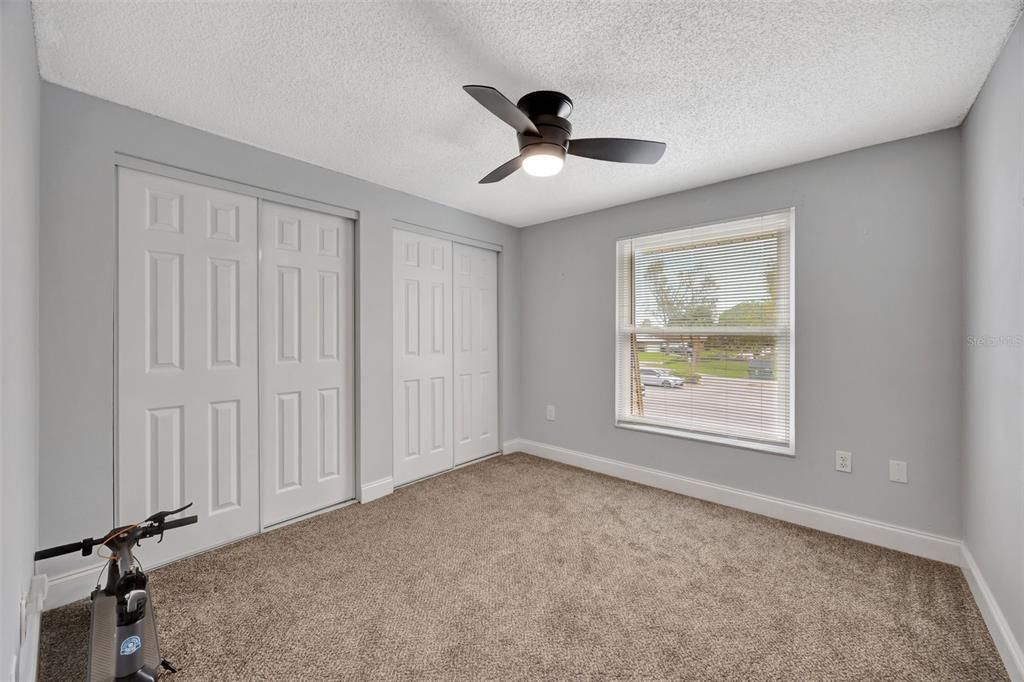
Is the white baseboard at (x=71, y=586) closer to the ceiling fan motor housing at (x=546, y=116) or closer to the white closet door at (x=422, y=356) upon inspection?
the white closet door at (x=422, y=356)

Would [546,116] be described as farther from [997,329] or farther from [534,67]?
[997,329]

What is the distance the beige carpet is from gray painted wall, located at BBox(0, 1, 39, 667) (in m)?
0.59

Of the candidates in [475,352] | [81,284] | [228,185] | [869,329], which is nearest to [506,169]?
[228,185]

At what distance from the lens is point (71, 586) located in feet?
6.50

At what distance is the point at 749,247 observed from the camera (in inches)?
122

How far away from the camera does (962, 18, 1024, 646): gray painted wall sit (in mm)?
1588

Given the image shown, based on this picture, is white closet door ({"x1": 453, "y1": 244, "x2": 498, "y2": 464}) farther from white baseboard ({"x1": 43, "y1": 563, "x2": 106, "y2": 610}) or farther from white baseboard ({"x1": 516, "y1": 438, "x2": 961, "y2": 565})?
white baseboard ({"x1": 43, "y1": 563, "x2": 106, "y2": 610})

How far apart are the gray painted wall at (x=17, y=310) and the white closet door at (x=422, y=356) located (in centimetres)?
199

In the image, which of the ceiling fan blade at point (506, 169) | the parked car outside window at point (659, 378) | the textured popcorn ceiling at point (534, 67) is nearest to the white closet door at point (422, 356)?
the textured popcorn ceiling at point (534, 67)

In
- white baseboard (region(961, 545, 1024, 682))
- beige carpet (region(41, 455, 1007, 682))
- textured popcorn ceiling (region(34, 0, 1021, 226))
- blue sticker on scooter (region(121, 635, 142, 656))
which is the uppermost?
textured popcorn ceiling (region(34, 0, 1021, 226))

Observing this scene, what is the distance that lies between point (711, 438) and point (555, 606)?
6.18ft

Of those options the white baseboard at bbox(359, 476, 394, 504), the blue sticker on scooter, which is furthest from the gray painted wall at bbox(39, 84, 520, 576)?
the white baseboard at bbox(359, 476, 394, 504)

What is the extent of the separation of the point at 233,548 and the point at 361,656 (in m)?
1.29

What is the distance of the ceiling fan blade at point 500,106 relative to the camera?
4.87 ft
